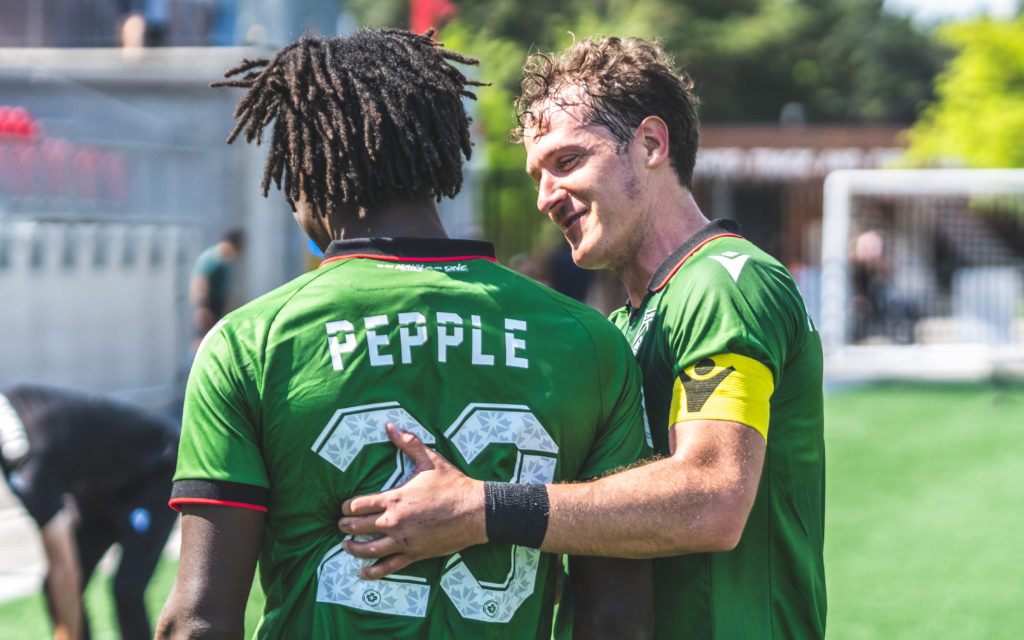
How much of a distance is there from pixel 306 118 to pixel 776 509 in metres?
1.23

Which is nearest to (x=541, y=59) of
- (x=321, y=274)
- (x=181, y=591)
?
(x=321, y=274)

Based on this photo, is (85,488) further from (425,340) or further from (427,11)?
(427,11)

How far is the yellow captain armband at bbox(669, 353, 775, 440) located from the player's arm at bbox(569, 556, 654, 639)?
0.99 ft

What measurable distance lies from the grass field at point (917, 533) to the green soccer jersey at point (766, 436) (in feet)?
11.8

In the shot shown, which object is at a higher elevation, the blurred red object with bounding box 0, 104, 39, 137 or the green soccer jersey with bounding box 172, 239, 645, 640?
the blurred red object with bounding box 0, 104, 39, 137

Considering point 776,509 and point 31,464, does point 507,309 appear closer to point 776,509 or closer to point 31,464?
point 776,509

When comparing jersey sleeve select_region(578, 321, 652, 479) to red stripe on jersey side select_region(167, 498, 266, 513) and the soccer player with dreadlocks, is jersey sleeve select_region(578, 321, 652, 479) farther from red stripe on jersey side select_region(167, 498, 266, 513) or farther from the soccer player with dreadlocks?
red stripe on jersey side select_region(167, 498, 266, 513)

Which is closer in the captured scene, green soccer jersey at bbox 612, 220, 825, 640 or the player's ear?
green soccer jersey at bbox 612, 220, 825, 640

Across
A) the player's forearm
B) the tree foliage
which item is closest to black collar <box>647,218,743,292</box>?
the player's forearm

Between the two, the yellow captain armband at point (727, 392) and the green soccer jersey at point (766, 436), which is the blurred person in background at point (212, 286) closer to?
the green soccer jersey at point (766, 436)

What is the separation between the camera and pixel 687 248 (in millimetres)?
2543

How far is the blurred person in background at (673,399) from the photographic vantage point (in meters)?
1.98

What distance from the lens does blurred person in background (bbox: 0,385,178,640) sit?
178 inches

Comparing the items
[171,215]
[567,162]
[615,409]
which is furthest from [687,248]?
[171,215]
